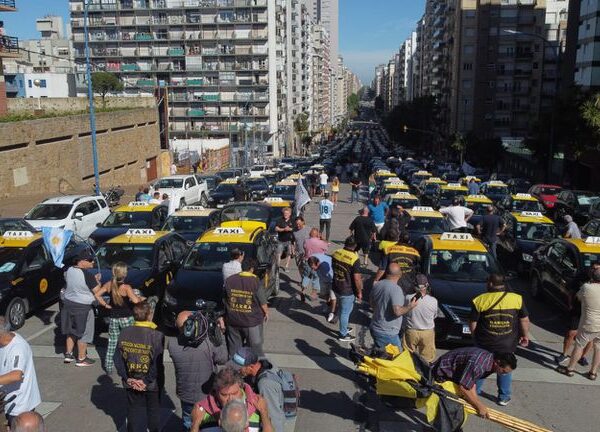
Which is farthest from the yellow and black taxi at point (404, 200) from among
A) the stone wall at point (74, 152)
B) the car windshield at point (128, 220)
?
the stone wall at point (74, 152)

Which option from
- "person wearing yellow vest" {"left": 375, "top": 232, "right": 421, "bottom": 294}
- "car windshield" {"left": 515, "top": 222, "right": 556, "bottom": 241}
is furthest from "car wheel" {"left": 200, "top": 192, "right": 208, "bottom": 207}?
"person wearing yellow vest" {"left": 375, "top": 232, "right": 421, "bottom": 294}

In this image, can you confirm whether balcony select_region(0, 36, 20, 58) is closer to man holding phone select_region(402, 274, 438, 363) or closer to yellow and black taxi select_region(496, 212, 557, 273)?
yellow and black taxi select_region(496, 212, 557, 273)

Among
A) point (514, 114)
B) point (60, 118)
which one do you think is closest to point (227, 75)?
point (514, 114)

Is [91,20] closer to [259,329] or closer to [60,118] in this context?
[60,118]

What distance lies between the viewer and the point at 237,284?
7.90 m

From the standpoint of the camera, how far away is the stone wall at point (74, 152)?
2937cm

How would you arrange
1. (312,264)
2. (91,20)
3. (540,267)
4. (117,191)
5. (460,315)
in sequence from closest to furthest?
(460,315) → (312,264) → (540,267) → (117,191) → (91,20)

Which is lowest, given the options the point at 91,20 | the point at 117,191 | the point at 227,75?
the point at 117,191

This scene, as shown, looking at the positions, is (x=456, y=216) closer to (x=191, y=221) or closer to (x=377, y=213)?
(x=377, y=213)

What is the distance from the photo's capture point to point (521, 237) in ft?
51.6

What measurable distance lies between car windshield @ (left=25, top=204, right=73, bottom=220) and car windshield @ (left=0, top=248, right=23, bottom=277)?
253 inches

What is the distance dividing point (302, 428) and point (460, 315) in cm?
353

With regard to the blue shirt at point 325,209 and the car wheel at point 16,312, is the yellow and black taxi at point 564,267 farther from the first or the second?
the car wheel at point 16,312

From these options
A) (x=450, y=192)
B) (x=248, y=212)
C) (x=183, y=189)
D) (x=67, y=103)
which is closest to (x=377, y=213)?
(x=248, y=212)
